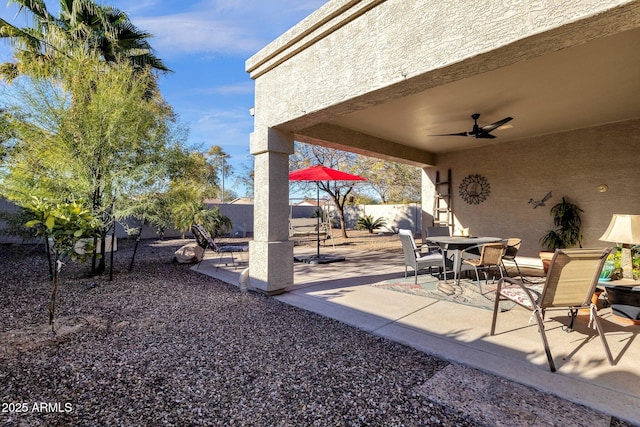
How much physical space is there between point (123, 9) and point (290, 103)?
698 centimetres

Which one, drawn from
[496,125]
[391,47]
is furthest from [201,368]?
[496,125]

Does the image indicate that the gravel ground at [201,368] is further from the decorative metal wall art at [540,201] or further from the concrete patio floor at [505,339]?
the decorative metal wall art at [540,201]

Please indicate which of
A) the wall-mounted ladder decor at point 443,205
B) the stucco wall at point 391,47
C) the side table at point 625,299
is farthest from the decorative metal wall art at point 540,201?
the stucco wall at point 391,47

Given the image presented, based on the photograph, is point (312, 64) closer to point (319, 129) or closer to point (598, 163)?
point (319, 129)

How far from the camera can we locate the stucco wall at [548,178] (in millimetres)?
5617

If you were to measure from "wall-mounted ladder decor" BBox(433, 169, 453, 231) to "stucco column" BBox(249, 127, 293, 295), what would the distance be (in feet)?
17.1

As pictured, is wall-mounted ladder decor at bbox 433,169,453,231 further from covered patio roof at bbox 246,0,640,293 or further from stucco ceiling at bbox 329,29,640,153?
stucco ceiling at bbox 329,29,640,153

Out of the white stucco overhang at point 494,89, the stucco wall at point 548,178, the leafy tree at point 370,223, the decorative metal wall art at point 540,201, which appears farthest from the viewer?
the leafy tree at point 370,223

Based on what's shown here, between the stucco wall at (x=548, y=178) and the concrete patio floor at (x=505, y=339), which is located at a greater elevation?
the stucco wall at (x=548, y=178)

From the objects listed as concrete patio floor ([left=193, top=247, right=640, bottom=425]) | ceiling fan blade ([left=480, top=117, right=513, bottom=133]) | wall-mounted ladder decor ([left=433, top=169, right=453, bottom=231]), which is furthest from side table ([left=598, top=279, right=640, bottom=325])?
wall-mounted ladder decor ([left=433, top=169, right=453, bottom=231])

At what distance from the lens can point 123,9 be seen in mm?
7801

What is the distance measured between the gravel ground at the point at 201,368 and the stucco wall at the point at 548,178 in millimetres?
5603

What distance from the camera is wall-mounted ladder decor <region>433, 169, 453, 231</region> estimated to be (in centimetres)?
810

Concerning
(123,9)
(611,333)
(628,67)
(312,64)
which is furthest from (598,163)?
(123,9)
